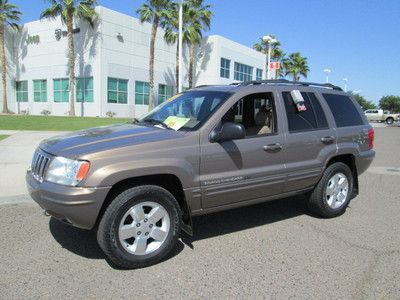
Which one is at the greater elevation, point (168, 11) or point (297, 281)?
point (168, 11)

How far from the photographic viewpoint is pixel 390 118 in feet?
180

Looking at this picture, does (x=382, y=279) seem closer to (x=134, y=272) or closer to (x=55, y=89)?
(x=134, y=272)

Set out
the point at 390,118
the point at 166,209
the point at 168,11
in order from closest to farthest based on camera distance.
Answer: the point at 166,209
the point at 168,11
the point at 390,118

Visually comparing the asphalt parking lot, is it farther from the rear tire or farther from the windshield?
the windshield

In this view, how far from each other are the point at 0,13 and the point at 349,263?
41.1 meters

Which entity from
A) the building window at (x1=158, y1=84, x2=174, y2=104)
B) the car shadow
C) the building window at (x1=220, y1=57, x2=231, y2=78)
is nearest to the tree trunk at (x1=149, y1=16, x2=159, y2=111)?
the building window at (x1=158, y1=84, x2=174, y2=104)

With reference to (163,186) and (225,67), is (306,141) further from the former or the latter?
(225,67)

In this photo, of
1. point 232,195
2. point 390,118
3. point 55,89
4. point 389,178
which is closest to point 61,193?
point 232,195

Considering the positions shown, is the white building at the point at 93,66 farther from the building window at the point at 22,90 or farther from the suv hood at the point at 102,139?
the suv hood at the point at 102,139

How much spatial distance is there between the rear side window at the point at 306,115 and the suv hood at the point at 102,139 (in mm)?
1646

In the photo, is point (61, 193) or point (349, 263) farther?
point (349, 263)

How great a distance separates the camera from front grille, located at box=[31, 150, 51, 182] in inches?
157

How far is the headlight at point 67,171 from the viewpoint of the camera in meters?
3.68

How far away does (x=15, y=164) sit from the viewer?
29.6 ft
